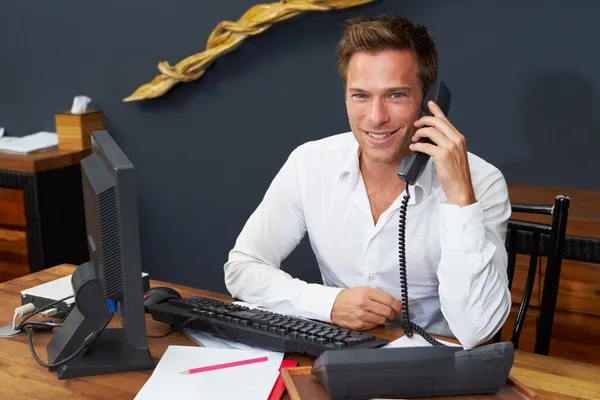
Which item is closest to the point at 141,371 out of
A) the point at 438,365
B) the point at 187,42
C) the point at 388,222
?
the point at 438,365

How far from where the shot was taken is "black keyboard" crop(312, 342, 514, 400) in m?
1.11

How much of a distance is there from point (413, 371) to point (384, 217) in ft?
2.28

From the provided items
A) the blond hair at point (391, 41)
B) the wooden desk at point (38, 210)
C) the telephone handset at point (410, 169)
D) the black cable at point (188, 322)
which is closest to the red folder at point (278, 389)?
the black cable at point (188, 322)

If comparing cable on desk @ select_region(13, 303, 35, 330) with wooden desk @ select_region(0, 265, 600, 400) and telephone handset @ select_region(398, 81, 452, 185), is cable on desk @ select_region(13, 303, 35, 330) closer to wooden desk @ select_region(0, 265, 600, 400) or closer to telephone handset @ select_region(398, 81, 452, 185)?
wooden desk @ select_region(0, 265, 600, 400)

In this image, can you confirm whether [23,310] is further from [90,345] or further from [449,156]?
[449,156]

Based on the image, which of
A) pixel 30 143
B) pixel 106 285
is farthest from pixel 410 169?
pixel 30 143

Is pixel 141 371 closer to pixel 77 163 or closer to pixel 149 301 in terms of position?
pixel 149 301

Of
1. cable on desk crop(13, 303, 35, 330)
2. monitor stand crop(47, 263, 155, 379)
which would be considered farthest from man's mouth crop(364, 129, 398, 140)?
cable on desk crop(13, 303, 35, 330)

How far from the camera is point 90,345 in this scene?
1.34 meters

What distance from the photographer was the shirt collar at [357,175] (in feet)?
5.83

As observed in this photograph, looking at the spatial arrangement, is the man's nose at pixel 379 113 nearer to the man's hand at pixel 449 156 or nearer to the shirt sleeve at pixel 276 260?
the man's hand at pixel 449 156

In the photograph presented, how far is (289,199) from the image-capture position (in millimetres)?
1939

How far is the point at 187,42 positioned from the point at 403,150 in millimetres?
1763

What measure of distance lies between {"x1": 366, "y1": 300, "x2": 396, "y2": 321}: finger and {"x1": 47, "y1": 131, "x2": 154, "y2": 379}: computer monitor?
0.45 metres
